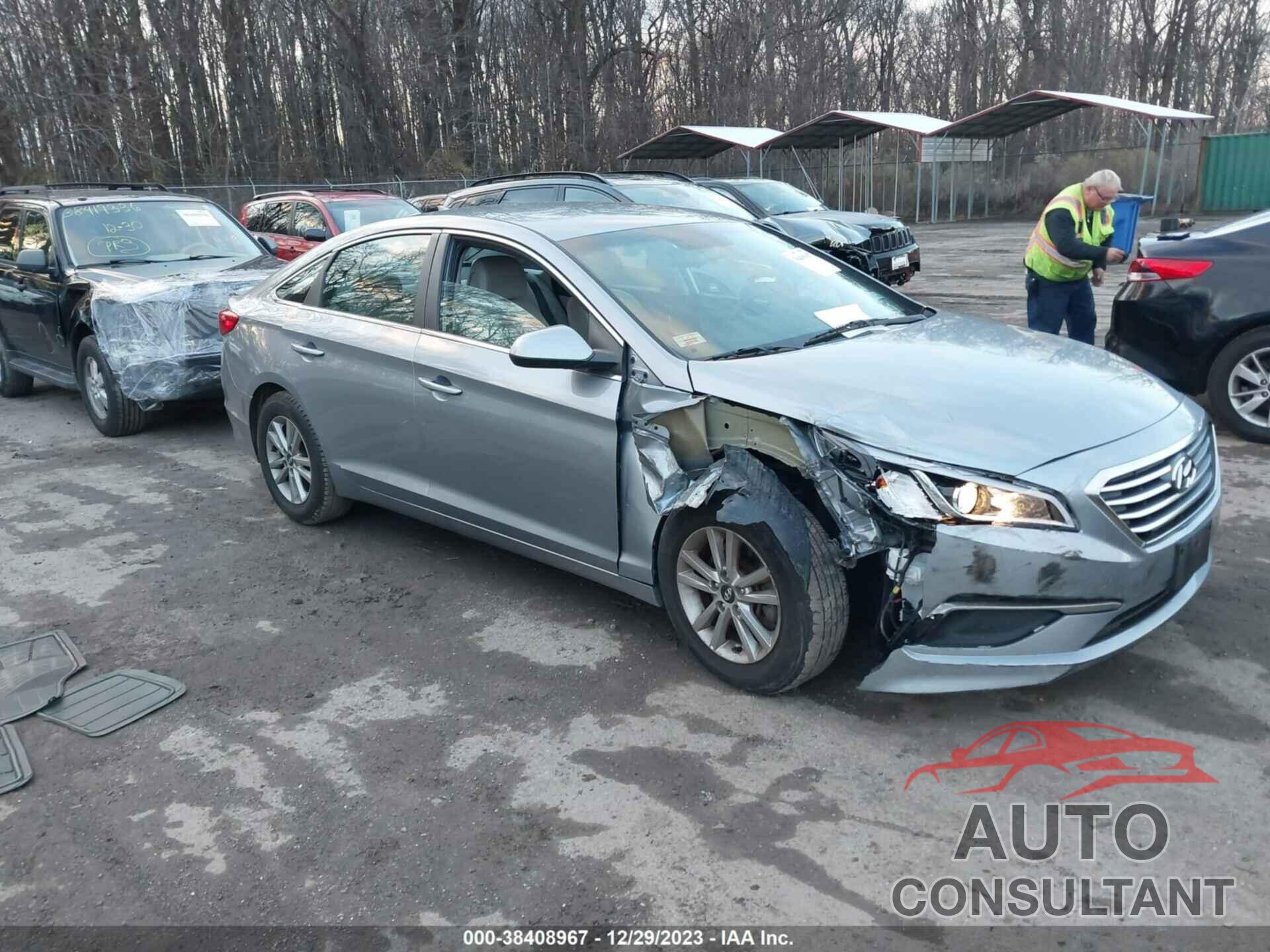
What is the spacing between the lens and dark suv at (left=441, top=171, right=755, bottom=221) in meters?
11.6

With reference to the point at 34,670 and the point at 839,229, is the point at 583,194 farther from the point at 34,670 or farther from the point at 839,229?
the point at 34,670

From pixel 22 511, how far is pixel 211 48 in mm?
26164

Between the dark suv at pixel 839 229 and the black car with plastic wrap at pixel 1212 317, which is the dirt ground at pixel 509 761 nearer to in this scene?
the black car with plastic wrap at pixel 1212 317

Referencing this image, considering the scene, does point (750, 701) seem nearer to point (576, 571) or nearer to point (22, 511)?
point (576, 571)

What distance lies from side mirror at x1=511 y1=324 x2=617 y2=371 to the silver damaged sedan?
0.03 ft

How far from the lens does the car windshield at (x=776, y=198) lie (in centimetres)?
1432

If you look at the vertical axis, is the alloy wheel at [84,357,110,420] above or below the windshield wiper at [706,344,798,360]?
below

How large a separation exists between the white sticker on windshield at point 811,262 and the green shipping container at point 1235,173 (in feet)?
83.7

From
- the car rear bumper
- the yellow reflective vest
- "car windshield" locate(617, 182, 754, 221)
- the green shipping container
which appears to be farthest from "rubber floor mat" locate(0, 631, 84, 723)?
the green shipping container

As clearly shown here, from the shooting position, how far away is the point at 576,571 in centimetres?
422

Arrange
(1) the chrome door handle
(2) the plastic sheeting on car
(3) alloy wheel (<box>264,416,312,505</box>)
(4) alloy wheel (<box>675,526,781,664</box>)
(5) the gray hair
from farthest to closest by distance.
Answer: (2) the plastic sheeting on car → (5) the gray hair → (3) alloy wheel (<box>264,416,312,505</box>) → (1) the chrome door handle → (4) alloy wheel (<box>675,526,781,664</box>)

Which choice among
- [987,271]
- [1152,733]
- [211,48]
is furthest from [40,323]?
[211,48]

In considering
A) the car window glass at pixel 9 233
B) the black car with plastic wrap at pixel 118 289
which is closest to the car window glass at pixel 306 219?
the black car with plastic wrap at pixel 118 289

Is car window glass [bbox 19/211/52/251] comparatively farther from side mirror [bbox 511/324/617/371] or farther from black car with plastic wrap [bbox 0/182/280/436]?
side mirror [bbox 511/324/617/371]
